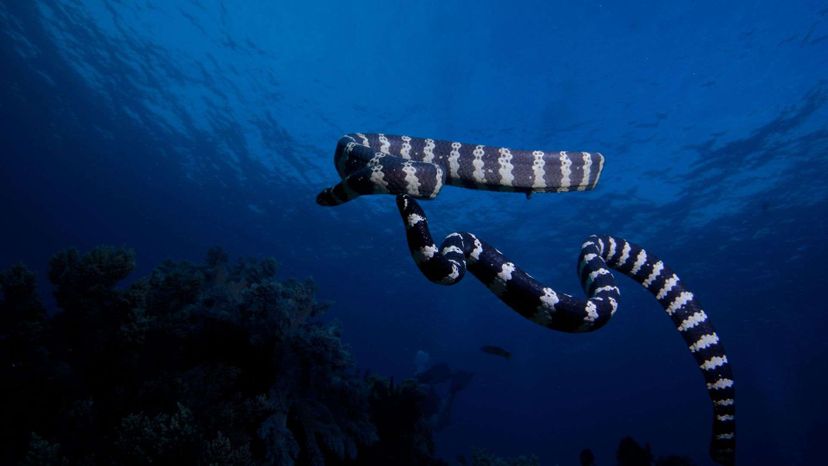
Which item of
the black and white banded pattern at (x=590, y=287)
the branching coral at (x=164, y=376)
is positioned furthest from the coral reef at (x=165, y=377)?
the black and white banded pattern at (x=590, y=287)

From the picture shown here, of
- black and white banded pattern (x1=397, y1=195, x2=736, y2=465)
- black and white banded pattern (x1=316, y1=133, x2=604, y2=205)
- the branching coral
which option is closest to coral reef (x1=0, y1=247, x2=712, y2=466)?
the branching coral

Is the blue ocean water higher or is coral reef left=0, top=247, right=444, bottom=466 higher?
the blue ocean water

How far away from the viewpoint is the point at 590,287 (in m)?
4.67

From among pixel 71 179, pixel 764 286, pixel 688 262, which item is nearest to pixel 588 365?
pixel 764 286

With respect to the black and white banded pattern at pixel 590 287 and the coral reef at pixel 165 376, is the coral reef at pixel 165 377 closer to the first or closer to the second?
the coral reef at pixel 165 376

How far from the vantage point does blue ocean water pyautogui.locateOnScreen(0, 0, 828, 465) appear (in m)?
15.8

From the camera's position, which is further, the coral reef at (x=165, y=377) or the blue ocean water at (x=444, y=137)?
the blue ocean water at (x=444, y=137)

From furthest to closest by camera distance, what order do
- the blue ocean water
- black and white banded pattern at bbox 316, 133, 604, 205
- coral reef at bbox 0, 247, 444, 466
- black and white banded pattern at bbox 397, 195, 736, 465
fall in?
the blue ocean water
coral reef at bbox 0, 247, 444, 466
black and white banded pattern at bbox 316, 133, 604, 205
black and white banded pattern at bbox 397, 195, 736, 465

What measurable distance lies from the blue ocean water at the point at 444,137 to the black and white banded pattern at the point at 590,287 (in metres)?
11.9

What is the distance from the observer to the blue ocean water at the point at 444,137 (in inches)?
622

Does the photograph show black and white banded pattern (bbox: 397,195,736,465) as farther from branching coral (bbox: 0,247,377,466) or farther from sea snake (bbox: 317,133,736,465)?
branching coral (bbox: 0,247,377,466)

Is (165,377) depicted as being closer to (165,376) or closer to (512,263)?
(165,376)

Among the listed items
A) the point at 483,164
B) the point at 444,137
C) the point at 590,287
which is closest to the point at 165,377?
the point at 483,164

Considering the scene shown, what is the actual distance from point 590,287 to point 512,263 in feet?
4.19
